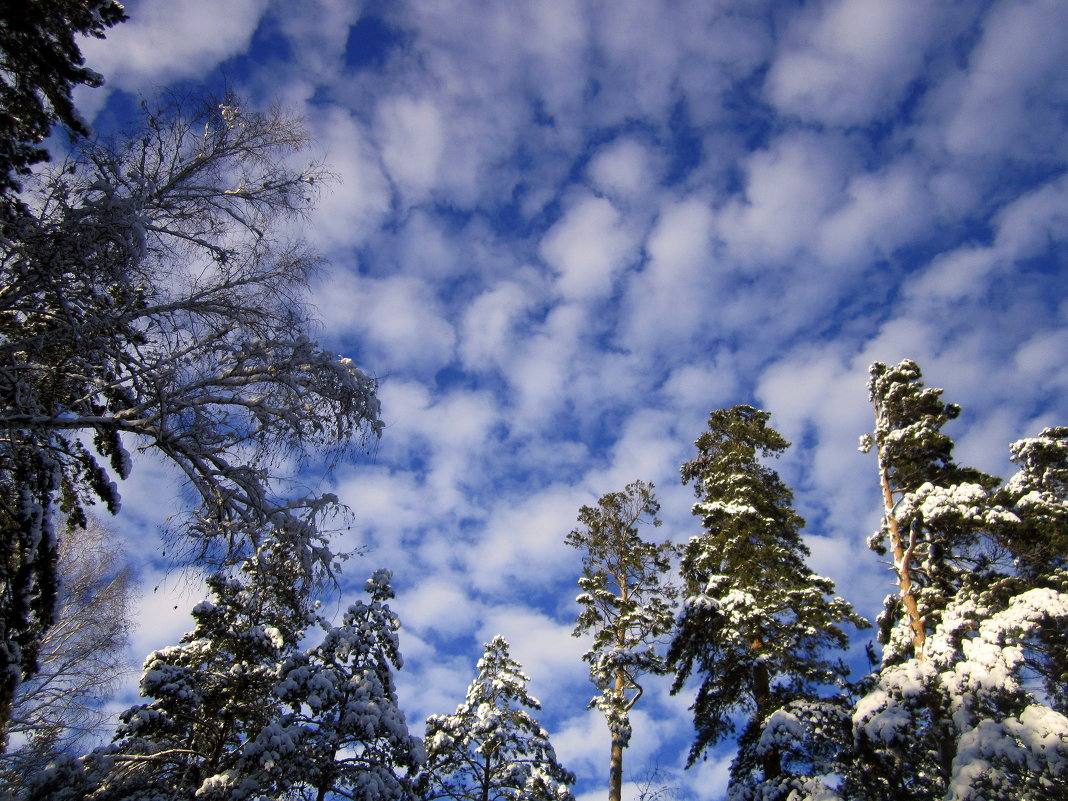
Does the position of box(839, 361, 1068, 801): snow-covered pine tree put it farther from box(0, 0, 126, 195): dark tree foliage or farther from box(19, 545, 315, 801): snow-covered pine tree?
box(0, 0, 126, 195): dark tree foliage

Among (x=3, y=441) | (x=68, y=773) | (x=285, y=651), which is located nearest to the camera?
(x=3, y=441)

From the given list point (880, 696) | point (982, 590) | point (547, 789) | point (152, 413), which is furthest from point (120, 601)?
point (982, 590)

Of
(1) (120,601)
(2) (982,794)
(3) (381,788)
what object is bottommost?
(2) (982,794)

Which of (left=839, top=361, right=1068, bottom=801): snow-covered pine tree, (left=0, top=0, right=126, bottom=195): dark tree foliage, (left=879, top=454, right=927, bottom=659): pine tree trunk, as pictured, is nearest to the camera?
(left=0, top=0, right=126, bottom=195): dark tree foliage

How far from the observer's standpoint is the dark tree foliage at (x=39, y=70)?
5.43m

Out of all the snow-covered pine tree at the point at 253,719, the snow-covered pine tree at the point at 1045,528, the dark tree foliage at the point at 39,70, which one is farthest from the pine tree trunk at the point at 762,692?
the dark tree foliage at the point at 39,70

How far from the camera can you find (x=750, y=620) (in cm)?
1404

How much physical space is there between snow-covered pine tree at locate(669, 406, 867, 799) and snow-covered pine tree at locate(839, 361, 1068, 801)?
1.52 metres

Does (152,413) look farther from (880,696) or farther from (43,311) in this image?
(880,696)

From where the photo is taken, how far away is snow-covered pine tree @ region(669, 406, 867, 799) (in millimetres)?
13898

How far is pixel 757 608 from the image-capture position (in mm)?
14023

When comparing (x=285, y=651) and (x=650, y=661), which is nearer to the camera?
(x=285, y=651)

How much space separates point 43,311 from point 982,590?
17.3 m

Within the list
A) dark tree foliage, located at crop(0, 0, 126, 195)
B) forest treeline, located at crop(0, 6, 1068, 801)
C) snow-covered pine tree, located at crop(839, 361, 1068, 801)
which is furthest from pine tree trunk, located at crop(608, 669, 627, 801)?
dark tree foliage, located at crop(0, 0, 126, 195)
